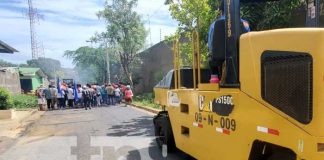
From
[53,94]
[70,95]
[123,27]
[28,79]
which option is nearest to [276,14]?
[53,94]

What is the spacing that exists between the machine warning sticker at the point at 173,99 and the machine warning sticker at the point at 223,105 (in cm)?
167

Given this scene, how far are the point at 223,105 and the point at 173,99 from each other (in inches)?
90.9

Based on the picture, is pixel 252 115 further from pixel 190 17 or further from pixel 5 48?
pixel 5 48

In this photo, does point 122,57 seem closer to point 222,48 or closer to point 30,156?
point 30,156

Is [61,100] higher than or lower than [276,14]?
lower

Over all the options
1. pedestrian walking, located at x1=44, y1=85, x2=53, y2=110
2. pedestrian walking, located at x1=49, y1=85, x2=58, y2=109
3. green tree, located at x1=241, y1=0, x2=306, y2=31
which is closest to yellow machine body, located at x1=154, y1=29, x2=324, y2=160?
green tree, located at x1=241, y1=0, x2=306, y2=31

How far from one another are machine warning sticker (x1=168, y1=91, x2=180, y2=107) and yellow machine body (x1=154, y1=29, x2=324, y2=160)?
495mm

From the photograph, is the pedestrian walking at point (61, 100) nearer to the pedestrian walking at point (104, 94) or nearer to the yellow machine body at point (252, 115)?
the pedestrian walking at point (104, 94)

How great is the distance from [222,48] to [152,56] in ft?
123

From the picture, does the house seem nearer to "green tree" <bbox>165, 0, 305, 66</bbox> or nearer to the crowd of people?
the crowd of people

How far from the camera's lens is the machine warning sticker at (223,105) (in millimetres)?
4801

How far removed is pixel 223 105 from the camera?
4.95m

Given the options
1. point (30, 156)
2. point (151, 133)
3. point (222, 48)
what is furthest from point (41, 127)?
point (222, 48)

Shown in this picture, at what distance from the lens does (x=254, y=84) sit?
4.37 metres
